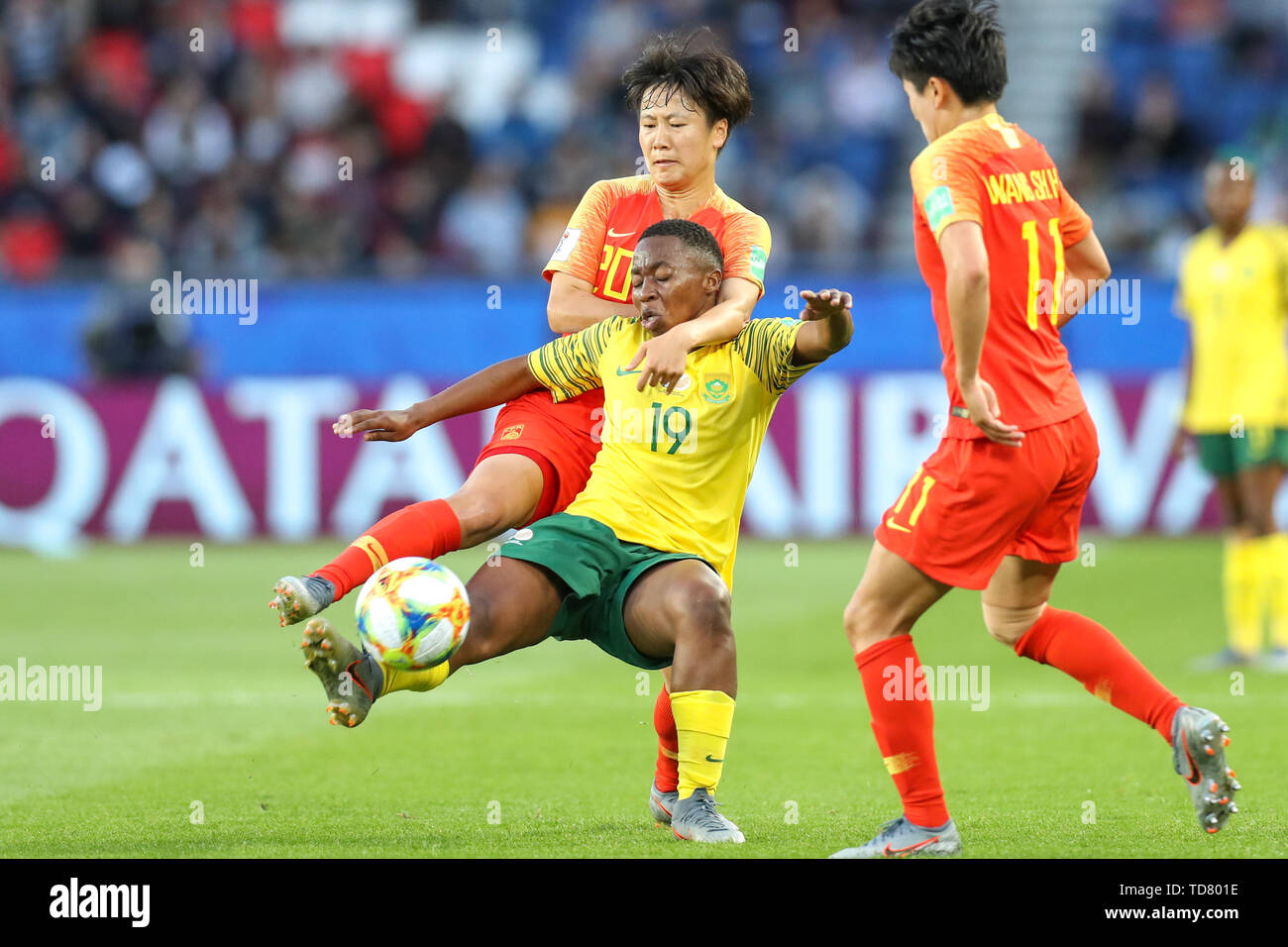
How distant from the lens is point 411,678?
491 centimetres

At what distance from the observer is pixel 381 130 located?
17938 millimetres

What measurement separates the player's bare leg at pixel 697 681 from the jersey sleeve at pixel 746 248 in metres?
0.98

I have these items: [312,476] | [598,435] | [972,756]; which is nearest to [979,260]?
[598,435]

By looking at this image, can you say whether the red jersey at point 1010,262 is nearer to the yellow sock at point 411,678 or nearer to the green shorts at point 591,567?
the green shorts at point 591,567

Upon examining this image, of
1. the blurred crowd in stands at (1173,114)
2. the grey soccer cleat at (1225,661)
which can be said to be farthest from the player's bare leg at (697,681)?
the blurred crowd in stands at (1173,114)

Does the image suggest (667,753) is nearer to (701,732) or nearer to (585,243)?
(701,732)

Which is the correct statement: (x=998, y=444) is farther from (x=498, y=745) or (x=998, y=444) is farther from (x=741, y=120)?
(x=498, y=745)

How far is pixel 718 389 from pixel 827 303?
0.53 m

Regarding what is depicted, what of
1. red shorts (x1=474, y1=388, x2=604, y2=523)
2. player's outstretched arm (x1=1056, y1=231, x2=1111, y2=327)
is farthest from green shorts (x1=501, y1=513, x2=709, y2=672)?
player's outstretched arm (x1=1056, y1=231, x2=1111, y2=327)

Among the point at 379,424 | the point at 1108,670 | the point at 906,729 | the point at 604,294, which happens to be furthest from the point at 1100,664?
the point at 379,424

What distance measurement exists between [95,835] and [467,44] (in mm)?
15090

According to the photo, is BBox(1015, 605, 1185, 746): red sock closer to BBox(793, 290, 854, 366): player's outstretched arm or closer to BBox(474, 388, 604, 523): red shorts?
BBox(793, 290, 854, 366): player's outstretched arm

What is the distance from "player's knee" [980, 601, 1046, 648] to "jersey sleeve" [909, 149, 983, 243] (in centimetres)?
117

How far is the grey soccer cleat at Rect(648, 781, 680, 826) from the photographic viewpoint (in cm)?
534
